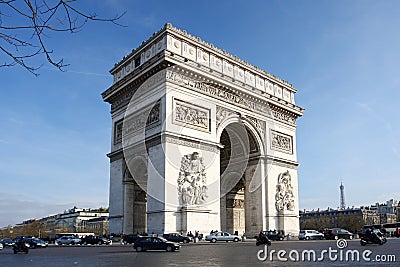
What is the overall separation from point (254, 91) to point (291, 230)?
1129cm

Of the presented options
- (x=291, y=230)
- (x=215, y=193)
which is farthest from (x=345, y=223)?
(x=215, y=193)

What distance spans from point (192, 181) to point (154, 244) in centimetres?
773

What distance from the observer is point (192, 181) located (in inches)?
1038

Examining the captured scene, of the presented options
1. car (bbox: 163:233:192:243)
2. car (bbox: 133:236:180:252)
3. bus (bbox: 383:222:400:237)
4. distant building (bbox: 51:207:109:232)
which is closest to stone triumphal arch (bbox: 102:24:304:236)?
car (bbox: 163:233:192:243)

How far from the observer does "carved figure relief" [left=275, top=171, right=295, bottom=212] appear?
32938 millimetres

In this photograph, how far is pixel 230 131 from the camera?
32.7m

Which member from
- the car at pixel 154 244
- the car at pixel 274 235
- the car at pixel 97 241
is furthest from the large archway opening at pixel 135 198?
the car at pixel 154 244

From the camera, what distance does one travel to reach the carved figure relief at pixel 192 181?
25.6 metres

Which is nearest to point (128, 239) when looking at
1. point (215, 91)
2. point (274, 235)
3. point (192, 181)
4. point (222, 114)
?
point (192, 181)

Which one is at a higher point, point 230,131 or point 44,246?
point 230,131

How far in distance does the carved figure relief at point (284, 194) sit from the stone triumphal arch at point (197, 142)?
0.27 ft

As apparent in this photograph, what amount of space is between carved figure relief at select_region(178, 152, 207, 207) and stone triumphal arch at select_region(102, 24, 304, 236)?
0.20 feet

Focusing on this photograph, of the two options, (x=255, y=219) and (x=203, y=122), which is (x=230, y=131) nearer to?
(x=203, y=122)

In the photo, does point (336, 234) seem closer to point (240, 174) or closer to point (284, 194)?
point (284, 194)
